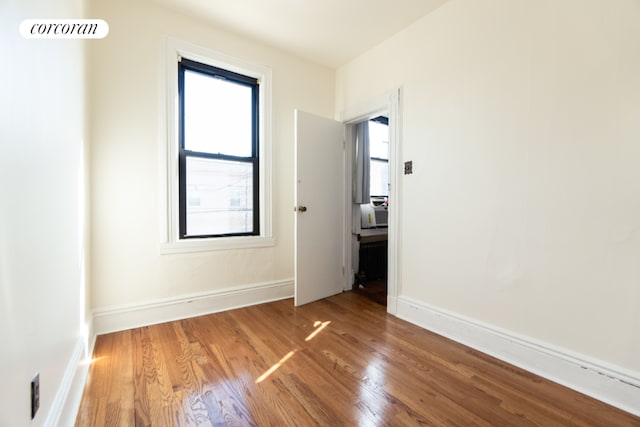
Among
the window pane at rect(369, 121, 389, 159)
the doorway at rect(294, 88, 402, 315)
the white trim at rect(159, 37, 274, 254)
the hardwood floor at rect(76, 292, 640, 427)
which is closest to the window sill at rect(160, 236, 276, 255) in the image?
the white trim at rect(159, 37, 274, 254)

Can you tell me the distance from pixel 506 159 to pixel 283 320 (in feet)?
6.89

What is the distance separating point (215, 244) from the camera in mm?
2619

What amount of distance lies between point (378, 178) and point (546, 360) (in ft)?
9.96

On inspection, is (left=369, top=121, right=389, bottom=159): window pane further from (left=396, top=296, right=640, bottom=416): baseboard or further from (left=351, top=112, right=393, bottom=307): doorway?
(left=396, top=296, right=640, bottom=416): baseboard

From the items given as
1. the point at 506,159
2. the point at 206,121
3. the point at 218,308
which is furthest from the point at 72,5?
the point at 506,159

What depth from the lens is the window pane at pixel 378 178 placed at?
13.9 feet

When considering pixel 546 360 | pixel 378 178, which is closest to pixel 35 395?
pixel 546 360

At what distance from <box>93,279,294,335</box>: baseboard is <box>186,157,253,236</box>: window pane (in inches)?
22.9

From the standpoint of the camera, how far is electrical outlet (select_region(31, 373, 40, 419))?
0.88 m

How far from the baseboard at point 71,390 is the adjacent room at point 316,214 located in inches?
0.8

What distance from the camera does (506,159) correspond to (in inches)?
73.6

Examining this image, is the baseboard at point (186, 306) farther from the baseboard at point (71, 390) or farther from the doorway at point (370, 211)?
the doorway at point (370, 211)

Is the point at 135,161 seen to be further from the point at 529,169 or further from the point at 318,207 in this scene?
the point at 529,169

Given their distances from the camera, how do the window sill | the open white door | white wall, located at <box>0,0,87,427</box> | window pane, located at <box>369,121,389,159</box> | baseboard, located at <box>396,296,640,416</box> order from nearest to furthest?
white wall, located at <box>0,0,87,427</box>, baseboard, located at <box>396,296,640,416</box>, the window sill, the open white door, window pane, located at <box>369,121,389,159</box>
